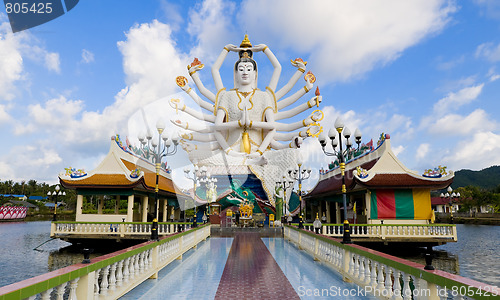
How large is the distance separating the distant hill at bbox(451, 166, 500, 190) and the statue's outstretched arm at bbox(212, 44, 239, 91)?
12596 cm

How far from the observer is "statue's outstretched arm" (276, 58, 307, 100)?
32.4 metres

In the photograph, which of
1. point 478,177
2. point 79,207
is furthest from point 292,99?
point 478,177

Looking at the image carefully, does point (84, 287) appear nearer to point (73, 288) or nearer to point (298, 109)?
point (73, 288)

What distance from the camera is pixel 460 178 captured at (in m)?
136

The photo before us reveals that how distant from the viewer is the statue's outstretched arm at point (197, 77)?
1283 inches

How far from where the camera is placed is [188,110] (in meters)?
32.6

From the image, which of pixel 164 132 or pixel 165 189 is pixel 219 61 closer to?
pixel 165 189

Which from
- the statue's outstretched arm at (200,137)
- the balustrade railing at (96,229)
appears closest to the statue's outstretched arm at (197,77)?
the statue's outstretched arm at (200,137)

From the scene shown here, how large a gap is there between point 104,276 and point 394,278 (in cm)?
471

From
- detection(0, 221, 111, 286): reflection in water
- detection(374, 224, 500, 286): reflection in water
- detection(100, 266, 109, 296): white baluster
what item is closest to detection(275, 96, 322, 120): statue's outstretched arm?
detection(374, 224, 500, 286): reflection in water

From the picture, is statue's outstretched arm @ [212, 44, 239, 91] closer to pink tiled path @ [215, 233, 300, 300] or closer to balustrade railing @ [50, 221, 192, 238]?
balustrade railing @ [50, 221, 192, 238]

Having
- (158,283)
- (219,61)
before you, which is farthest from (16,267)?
(219,61)

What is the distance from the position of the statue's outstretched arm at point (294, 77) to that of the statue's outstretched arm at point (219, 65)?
5.92m

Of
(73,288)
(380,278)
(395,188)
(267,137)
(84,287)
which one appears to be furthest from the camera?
(267,137)
